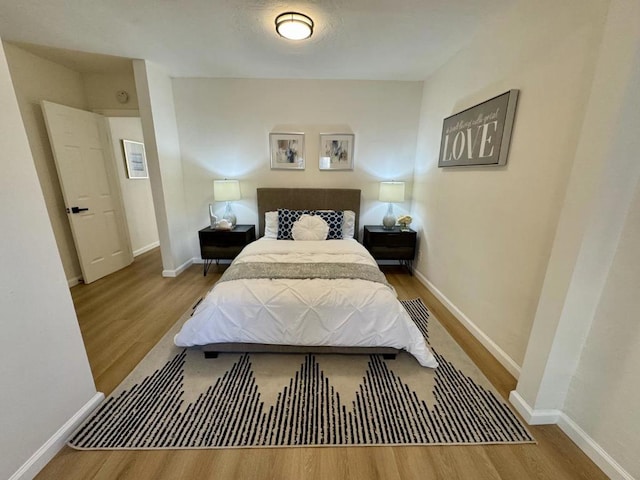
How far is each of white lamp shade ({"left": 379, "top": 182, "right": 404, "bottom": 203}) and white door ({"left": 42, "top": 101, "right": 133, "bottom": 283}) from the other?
150 inches

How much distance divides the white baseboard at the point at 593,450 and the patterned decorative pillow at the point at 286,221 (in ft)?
9.19

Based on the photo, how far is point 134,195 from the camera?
4.28 metres

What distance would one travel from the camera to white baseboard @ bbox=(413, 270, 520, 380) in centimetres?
181

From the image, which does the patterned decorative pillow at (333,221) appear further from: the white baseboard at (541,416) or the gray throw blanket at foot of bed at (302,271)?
the white baseboard at (541,416)

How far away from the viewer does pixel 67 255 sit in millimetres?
3074

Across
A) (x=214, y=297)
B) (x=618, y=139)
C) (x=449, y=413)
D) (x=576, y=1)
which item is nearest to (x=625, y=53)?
(x=618, y=139)

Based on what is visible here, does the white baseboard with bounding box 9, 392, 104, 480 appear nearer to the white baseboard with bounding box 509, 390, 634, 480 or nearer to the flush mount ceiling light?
the white baseboard with bounding box 509, 390, 634, 480

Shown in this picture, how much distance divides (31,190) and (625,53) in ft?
Answer: 8.78

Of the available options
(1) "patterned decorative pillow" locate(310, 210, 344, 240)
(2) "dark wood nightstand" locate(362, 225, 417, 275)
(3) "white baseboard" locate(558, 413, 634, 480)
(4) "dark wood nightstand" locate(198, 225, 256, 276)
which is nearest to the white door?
(4) "dark wood nightstand" locate(198, 225, 256, 276)

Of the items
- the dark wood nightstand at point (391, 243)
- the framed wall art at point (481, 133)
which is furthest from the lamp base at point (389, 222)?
the framed wall art at point (481, 133)

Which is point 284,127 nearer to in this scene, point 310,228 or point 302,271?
point 310,228

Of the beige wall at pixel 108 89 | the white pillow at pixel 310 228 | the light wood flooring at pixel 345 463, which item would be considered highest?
the beige wall at pixel 108 89

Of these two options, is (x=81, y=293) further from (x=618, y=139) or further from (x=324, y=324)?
(x=618, y=139)

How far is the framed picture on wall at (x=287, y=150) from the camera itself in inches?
138
